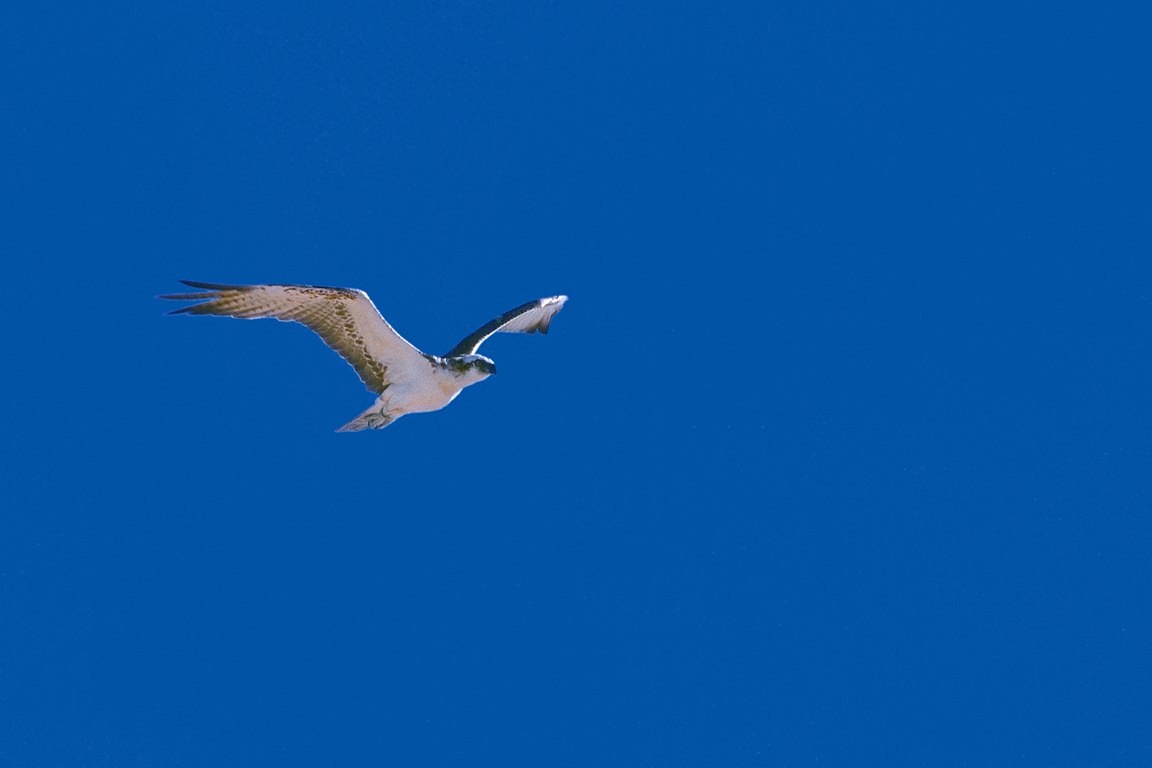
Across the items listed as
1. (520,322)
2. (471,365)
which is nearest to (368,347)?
(471,365)

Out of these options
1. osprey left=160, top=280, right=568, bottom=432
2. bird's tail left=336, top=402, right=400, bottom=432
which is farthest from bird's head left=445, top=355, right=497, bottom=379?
bird's tail left=336, top=402, right=400, bottom=432

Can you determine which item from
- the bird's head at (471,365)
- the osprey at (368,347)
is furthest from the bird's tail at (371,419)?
the bird's head at (471,365)

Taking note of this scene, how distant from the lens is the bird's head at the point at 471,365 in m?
19.3

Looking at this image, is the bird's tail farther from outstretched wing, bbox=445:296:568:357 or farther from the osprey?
outstretched wing, bbox=445:296:568:357

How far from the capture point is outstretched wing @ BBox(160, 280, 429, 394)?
58.0 ft

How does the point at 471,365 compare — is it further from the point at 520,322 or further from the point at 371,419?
the point at 520,322

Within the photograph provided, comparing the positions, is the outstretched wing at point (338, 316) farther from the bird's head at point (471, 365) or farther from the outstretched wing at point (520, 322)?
the outstretched wing at point (520, 322)

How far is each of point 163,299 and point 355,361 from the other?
2.64 m

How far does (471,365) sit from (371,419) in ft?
3.96

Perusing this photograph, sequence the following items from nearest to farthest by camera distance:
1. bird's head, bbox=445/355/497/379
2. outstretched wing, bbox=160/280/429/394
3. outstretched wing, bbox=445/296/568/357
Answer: outstretched wing, bbox=160/280/429/394
bird's head, bbox=445/355/497/379
outstretched wing, bbox=445/296/568/357

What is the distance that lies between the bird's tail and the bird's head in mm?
872

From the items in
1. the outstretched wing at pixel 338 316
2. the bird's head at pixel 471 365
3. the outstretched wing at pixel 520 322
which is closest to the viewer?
the outstretched wing at pixel 338 316

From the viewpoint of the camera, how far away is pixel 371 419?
1948cm

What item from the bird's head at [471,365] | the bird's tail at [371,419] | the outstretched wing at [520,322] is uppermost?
the outstretched wing at [520,322]
